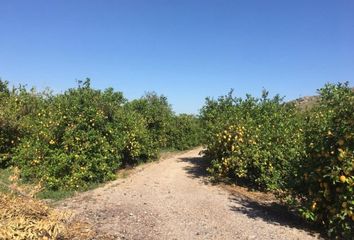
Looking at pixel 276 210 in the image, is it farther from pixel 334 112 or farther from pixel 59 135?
pixel 59 135

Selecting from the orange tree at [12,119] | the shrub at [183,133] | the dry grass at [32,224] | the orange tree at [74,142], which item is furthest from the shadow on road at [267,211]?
the shrub at [183,133]

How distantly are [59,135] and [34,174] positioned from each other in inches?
50.4

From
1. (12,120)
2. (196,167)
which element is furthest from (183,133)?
(12,120)

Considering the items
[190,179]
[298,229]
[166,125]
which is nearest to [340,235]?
[298,229]

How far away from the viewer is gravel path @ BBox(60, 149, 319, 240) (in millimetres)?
6488

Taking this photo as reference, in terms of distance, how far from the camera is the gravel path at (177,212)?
6488 mm

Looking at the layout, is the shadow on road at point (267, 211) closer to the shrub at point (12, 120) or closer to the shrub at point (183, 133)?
the shrub at point (12, 120)

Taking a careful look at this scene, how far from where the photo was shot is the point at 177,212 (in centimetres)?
768

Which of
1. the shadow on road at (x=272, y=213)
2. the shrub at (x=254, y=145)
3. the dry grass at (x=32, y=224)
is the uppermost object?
the shrub at (x=254, y=145)

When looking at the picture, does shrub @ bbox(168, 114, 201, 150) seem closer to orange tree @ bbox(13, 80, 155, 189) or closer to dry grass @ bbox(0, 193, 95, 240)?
orange tree @ bbox(13, 80, 155, 189)

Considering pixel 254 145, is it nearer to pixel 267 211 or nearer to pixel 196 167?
pixel 267 211

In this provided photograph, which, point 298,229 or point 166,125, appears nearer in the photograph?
point 298,229

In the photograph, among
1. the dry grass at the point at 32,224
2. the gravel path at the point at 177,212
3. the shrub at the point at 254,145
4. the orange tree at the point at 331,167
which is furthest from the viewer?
the shrub at the point at 254,145

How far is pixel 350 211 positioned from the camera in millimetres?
5789
